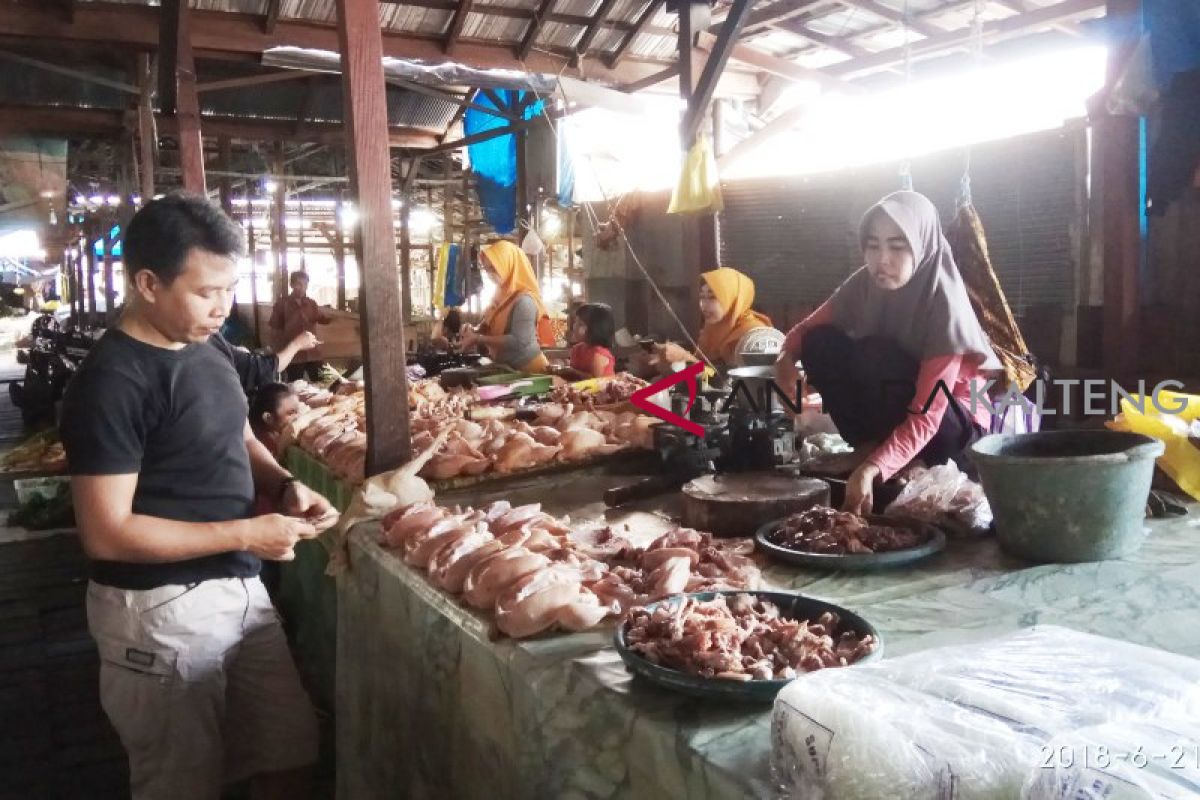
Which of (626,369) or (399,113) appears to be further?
(399,113)

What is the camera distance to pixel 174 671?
8.45 ft

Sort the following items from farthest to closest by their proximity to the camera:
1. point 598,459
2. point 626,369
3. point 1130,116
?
point 626,369
point 1130,116
point 598,459

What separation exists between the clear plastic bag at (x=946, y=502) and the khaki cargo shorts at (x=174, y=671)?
223cm

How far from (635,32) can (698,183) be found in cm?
227

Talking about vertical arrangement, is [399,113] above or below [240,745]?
above

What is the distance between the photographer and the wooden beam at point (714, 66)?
627 cm

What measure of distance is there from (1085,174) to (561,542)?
5.11 m

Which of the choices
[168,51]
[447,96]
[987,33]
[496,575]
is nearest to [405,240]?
[447,96]

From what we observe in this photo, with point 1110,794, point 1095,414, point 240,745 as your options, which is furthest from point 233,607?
point 1095,414

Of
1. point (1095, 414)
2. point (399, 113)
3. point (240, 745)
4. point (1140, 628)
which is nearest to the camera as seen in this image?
point (1140, 628)

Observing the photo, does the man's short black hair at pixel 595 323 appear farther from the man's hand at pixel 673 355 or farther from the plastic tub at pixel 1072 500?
the plastic tub at pixel 1072 500

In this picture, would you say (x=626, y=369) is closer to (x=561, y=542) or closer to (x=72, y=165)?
(x=561, y=542)

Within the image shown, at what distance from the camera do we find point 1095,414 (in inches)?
228

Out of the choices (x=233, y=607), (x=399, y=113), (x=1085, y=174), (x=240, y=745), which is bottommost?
(x=240, y=745)
